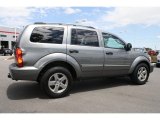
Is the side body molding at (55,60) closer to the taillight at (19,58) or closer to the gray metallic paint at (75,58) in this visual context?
the gray metallic paint at (75,58)

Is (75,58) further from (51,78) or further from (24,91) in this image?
(24,91)

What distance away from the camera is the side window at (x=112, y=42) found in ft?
21.5

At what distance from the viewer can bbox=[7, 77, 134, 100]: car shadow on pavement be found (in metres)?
5.93

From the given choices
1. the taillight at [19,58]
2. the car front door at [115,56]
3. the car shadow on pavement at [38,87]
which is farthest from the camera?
the car front door at [115,56]

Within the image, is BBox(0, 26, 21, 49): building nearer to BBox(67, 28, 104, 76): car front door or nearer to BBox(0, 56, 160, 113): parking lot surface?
BBox(0, 56, 160, 113): parking lot surface

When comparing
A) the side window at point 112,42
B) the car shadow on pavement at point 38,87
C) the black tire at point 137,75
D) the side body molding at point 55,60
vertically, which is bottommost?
the car shadow on pavement at point 38,87

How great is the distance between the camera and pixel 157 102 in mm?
5340

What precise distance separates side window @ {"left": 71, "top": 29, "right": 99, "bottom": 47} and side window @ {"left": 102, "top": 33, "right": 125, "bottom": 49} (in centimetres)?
33

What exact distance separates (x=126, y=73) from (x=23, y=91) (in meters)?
3.22

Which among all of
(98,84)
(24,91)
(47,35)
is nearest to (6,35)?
(98,84)

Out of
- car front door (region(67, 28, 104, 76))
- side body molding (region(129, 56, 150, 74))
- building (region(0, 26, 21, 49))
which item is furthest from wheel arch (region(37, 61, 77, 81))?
building (region(0, 26, 21, 49))

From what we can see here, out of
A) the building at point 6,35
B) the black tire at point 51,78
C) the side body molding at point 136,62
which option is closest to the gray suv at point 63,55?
the black tire at point 51,78
